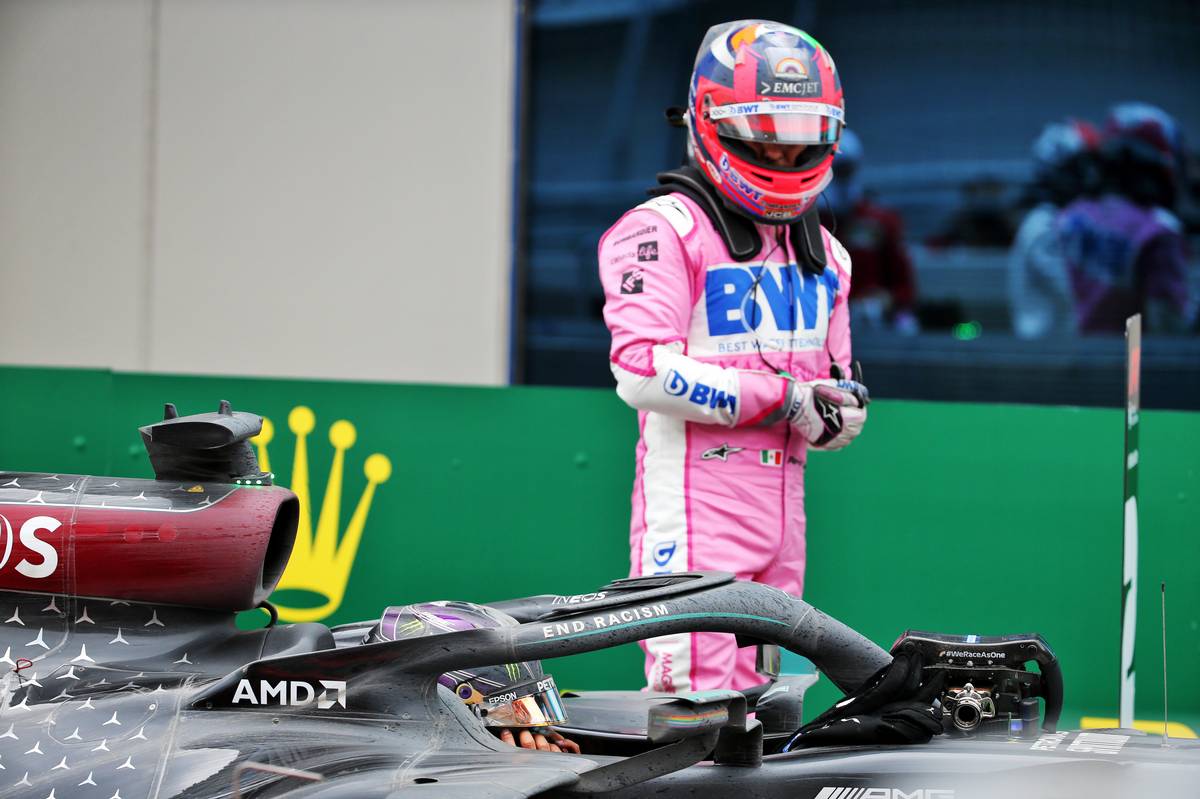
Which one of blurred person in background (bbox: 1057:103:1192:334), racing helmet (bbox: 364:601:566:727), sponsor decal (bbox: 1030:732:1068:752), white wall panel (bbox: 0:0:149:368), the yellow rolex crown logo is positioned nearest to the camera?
sponsor decal (bbox: 1030:732:1068:752)

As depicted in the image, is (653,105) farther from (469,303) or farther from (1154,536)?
(1154,536)

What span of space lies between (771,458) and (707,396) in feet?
1.00

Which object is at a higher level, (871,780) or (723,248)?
(723,248)

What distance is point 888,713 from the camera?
263 centimetres

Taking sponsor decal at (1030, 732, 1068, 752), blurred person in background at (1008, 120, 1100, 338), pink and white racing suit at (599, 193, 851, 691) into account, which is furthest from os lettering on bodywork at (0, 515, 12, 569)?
blurred person in background at (1008, 120, 1100, 338)

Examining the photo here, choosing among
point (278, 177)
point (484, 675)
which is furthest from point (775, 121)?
point (278, 177)

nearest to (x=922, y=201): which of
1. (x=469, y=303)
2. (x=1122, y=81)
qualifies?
(x=1122, y=81)

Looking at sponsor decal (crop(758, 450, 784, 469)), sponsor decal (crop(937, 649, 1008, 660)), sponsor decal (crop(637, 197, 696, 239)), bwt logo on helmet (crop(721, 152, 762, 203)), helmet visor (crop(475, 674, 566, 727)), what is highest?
bwt logo on helmet (crop(721, 152, 762, 203))

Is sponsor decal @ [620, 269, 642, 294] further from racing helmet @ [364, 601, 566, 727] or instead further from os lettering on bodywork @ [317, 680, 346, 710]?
os lettering on bodywork @ [317, 680, 346, 710]

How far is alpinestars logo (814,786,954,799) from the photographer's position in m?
2.42

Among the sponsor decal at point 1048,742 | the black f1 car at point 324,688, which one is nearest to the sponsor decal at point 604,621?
the black f1 car at point 324,688

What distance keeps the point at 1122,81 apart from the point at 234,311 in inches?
170

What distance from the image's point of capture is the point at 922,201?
6867 millimetres

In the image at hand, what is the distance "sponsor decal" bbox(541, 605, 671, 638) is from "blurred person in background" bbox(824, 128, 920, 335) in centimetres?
452
